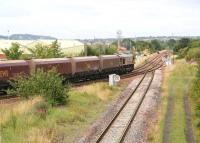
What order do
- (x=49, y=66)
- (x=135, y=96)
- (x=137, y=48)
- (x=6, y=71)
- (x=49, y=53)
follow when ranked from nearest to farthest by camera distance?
(x=6, y=71) < (x=135, y=96) < (x=49, y=66) < (x=49, y=53) < (x=137, y=48)

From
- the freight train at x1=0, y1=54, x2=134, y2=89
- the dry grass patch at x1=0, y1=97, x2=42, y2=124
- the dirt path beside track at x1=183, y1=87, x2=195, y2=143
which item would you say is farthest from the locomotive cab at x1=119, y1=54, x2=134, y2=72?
the dry grass patch at x1=0, y1=97, x2=42, y2=124

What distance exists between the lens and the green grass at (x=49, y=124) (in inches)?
770

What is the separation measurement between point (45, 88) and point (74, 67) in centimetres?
2085

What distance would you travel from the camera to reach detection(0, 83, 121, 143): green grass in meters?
19.6

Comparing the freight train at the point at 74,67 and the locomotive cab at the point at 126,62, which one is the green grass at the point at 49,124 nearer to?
the freight train at the point at 74,67

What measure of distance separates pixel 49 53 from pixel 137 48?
13038cm

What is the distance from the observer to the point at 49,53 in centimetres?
7031

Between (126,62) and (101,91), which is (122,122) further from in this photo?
(126,62)

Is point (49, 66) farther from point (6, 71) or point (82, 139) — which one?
point (82, 139)

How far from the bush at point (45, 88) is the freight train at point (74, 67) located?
542 cm

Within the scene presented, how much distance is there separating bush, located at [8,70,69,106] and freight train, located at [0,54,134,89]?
5415 millimetres

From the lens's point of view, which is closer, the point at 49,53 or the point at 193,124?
the point at 193,124

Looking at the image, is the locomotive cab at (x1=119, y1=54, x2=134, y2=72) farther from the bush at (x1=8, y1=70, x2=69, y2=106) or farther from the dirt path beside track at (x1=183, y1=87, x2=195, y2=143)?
the bush at (x1=8, y1=70, x2=69, y2=106)

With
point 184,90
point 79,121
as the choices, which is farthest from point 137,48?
point 79,121
